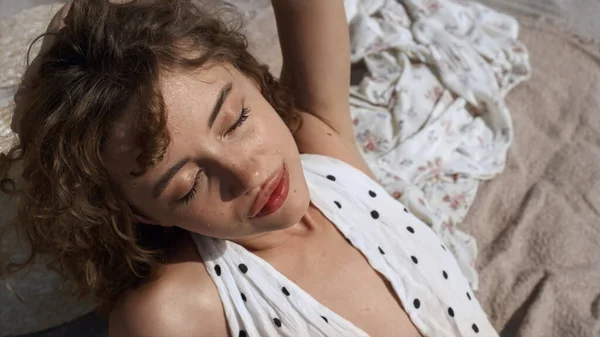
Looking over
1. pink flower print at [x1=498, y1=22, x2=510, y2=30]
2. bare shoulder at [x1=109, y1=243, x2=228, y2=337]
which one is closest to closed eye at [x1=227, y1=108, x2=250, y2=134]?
bare shoulder at [x1=109, y1=243, x2=228, y2=337]

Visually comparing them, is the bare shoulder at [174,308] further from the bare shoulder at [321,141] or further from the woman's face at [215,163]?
the bare shoulder at [321,141]

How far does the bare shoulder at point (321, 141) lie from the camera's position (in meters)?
0.99

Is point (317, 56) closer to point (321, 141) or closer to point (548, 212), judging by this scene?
point (321, 141)

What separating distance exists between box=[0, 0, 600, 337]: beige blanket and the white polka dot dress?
0.66 ft

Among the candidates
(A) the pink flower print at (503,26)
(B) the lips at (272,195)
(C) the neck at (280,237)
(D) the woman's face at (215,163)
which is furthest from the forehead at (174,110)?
(A) the pink flower print at (503,26)

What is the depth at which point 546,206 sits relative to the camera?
1.24m

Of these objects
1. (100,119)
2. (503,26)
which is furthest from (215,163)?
(503,26)

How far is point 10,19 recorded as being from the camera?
1199mm

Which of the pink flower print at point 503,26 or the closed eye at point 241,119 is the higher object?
the closed eye at point 241,119

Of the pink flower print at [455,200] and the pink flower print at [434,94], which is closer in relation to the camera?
the pink flower print at [455,200]

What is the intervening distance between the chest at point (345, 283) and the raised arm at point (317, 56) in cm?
24

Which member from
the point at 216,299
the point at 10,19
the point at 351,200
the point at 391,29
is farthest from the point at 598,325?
the point at 10,19

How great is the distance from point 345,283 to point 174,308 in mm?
249

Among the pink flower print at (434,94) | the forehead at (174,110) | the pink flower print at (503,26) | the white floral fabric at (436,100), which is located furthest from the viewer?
the pink flower print at (503,26)
